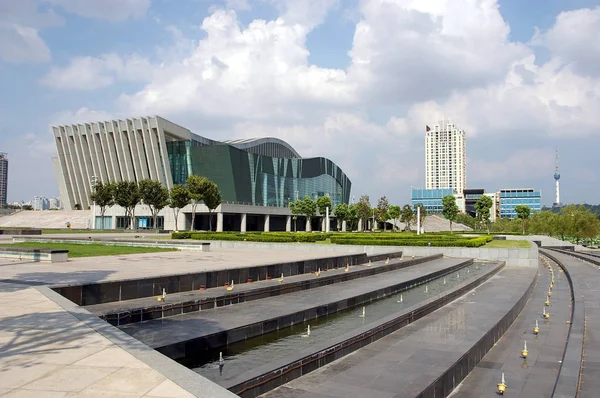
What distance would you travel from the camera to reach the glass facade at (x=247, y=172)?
75363 millimetres

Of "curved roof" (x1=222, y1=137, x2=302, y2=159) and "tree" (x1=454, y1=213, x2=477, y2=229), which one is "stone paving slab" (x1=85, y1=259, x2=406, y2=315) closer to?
"curved roof" (x1=222, y1=137, x2=302, y2=159)

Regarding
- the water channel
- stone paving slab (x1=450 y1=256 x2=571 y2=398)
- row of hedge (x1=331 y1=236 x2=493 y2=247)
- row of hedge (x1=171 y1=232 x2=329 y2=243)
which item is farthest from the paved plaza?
row of hedge (x1=331 y1=236 x2=493 y2=247)

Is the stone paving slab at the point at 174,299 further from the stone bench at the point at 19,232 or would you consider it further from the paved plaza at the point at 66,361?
the stone bench at the point at 19,232

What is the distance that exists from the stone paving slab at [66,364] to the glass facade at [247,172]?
223ft

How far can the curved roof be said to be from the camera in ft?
295

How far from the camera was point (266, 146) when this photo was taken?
3829 inches

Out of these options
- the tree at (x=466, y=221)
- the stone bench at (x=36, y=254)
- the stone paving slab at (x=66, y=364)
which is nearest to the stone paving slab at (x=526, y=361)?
the stone paving slab at (x=66, y=364)

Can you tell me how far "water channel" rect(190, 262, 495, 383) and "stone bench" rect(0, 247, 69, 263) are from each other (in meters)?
10.3

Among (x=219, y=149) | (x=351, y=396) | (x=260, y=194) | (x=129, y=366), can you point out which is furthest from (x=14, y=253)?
(x=260, y=194)

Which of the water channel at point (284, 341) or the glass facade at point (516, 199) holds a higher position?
the glass facade at point (516, 199)

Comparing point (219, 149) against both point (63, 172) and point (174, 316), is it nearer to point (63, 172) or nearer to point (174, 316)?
point (63, 172)

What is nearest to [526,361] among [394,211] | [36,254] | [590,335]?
[590,335]

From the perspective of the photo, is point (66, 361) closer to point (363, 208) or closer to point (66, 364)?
point (66, 364)

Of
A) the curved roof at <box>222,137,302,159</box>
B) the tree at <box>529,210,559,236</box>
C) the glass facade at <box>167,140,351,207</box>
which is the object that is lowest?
the tree at <box>529,210,559,236</box>
